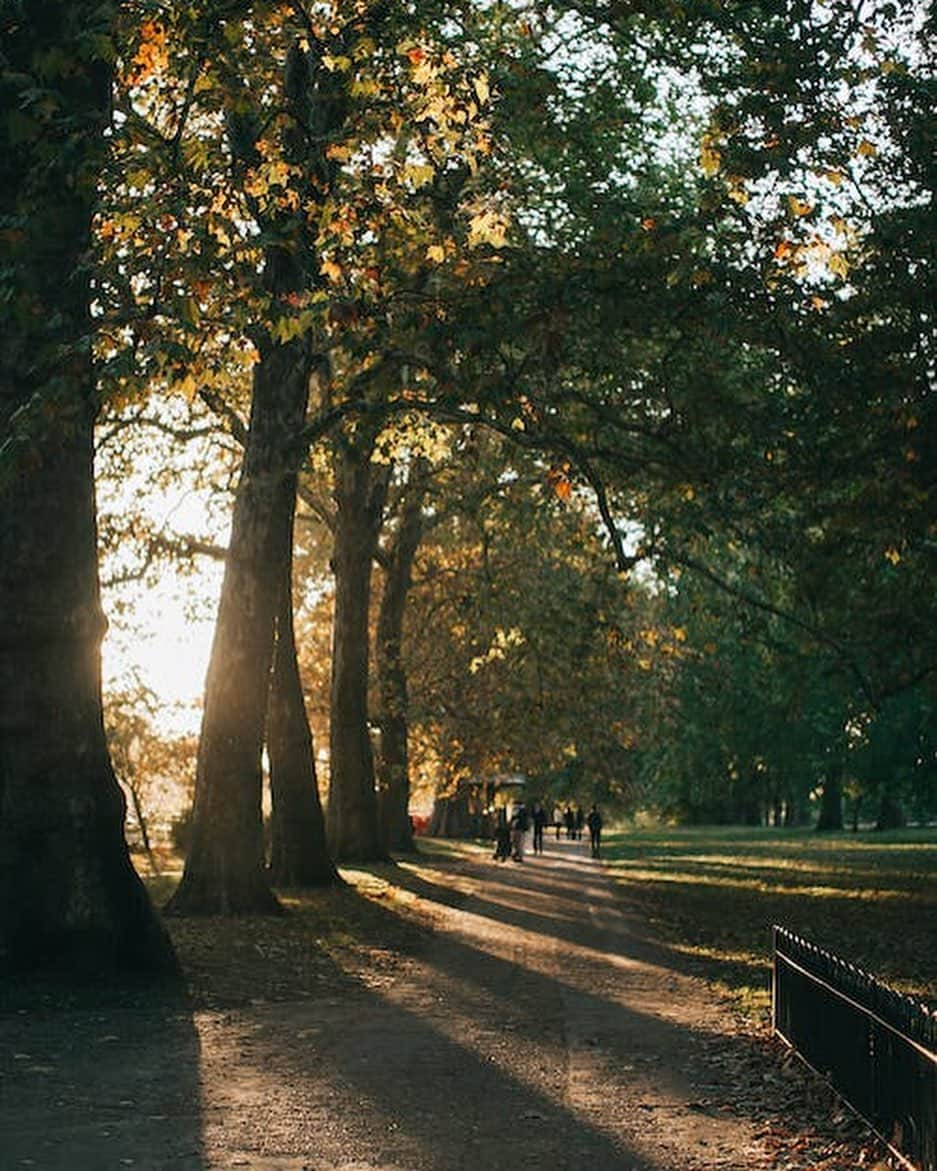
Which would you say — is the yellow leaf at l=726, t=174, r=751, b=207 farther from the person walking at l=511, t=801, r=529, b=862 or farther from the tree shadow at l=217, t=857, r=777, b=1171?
the person walking at l=511, t=801, r=529, b=862

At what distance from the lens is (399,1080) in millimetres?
10492

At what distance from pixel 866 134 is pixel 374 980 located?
1135cm

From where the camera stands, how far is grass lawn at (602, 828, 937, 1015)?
17.8 metres

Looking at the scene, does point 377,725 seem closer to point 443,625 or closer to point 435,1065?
point 443,625

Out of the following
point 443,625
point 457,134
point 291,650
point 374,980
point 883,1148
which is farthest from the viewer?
point 443,625

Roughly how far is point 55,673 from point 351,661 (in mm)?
20993

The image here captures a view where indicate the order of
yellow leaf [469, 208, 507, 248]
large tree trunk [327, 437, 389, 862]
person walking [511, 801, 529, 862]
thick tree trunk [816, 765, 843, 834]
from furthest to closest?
1. thick tree trunk [816, 765, 843, 834]
2. person walking [511, 801, 529, 862]
3. large tree trunk [327, 437, 389, 862]
4. yellow leaf [469, 208, 507, 248]

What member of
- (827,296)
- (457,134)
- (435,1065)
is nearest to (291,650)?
(827,296)

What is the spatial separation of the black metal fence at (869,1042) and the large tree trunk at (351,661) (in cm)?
2432

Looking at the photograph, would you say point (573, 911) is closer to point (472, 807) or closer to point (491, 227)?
point (491, 227)

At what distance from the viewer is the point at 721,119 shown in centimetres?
1642

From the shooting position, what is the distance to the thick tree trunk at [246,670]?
73.9ft

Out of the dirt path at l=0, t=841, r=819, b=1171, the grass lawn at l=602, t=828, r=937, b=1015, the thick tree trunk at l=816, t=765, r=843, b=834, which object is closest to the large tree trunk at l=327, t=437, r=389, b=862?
the grass lawn at l=602, t=828, r=937, b=1015

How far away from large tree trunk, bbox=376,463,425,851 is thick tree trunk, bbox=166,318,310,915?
13.1 m
